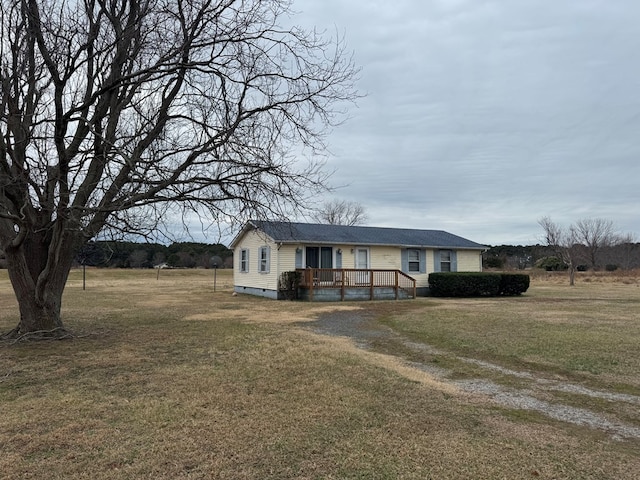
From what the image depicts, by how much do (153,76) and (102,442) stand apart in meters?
7.06

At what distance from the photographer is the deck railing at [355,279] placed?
19234 millimetres

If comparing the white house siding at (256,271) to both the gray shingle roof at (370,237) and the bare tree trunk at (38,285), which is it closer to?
the gray shingle roof at (370,237)

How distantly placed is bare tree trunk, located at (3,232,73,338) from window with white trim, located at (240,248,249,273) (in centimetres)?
1380

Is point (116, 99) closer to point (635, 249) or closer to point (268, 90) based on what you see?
point (268, 90)

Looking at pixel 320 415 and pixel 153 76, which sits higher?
pixel 153 76

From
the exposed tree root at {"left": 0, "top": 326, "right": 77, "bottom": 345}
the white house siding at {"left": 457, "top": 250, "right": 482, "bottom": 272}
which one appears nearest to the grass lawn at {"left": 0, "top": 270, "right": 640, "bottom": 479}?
the exposed tree root at {"left": 0, "top": 326, "right": 77, "bottom": 345}

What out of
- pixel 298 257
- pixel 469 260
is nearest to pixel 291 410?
pixel 298 257

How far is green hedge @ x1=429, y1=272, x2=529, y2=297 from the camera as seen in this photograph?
21891 mm

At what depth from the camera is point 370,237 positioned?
22.7 meters

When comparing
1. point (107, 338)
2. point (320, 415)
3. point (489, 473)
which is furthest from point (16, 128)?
point (489, 473)

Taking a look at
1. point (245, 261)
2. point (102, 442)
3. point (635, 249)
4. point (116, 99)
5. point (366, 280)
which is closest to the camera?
point (102, 442)

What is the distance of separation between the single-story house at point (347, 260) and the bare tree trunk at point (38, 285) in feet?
29.4

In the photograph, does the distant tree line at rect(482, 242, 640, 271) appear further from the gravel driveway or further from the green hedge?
the gravel driveway

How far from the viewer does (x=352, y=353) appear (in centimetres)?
775
